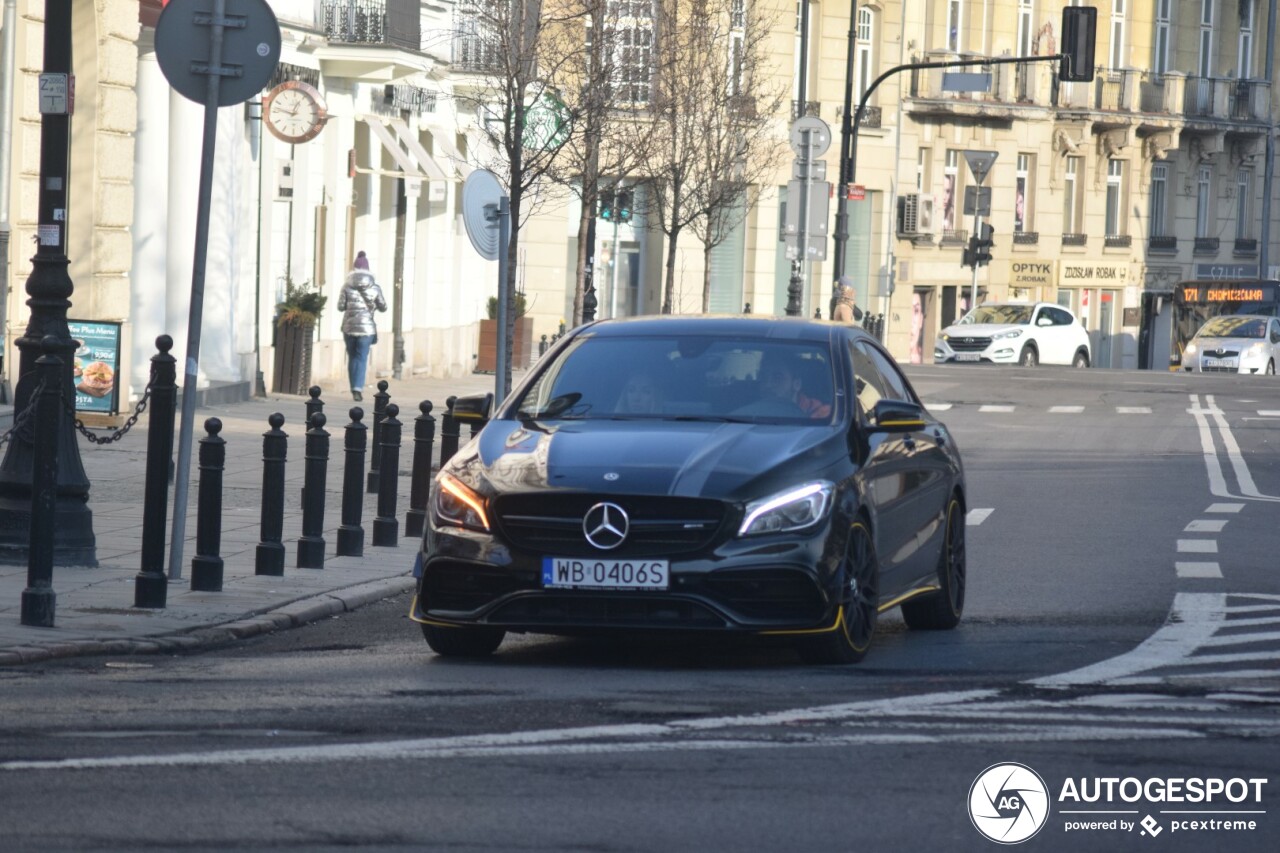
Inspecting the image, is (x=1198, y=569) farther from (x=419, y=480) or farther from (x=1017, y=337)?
(x=1017, y=337)

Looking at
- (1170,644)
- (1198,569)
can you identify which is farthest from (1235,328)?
(1170,644)

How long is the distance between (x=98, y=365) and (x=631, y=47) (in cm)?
1425

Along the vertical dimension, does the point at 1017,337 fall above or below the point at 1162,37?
below

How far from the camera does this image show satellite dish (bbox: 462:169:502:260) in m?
17.9

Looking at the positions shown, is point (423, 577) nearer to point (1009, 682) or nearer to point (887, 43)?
point (1009, 682)

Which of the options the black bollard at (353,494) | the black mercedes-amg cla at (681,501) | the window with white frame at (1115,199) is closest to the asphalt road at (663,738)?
the black mercedes-amg cla at (681,501)

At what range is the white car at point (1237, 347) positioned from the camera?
55.6 meters

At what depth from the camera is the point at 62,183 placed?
506 inches

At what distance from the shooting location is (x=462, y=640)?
9.82m

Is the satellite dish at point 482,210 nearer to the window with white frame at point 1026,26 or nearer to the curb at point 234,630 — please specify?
the curb at point 234,630

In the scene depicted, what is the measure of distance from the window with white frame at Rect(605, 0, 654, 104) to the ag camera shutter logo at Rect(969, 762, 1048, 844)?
24.4 metres

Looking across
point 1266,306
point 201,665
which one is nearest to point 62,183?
point 201,665

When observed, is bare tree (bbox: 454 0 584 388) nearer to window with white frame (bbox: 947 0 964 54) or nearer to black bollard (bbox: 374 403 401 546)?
black bollard (bbox: 374 403 401 546)

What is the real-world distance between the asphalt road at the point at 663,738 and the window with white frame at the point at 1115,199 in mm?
62918
